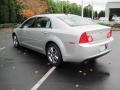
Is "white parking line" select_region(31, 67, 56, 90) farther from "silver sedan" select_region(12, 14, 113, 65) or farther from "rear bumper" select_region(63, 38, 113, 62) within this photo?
"rear bumper" select_region(63, 38, 113, 62)

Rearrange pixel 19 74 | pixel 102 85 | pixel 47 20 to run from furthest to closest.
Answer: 1. pixel 47 20
2. pixel 19 74
3. pixel 102 85

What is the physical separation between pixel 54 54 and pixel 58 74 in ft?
3.36

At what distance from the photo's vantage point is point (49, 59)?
809 cm

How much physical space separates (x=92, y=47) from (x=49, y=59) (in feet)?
5.53

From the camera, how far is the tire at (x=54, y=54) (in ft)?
25.0

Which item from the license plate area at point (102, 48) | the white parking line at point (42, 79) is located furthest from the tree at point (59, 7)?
the white parking line at point (42, 79)

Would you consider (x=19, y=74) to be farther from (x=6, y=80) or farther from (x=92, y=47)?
(x=92, y=47)

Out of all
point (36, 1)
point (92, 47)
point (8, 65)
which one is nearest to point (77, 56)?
point (92, 47)

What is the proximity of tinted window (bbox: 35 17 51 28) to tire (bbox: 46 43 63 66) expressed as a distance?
0.74 metres

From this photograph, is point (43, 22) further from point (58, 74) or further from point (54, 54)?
point (58, 74)

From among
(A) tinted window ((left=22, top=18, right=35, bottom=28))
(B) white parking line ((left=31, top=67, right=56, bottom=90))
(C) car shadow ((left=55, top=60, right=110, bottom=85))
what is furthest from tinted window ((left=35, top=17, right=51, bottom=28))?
(B) white parking line ((left=31, top=67, right=56, bottom=90))

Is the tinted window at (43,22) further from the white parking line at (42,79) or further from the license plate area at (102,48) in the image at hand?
the license plate area at (102,48)

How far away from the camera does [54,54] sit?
7.85m

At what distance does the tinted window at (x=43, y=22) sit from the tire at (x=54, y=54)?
2.42ft
